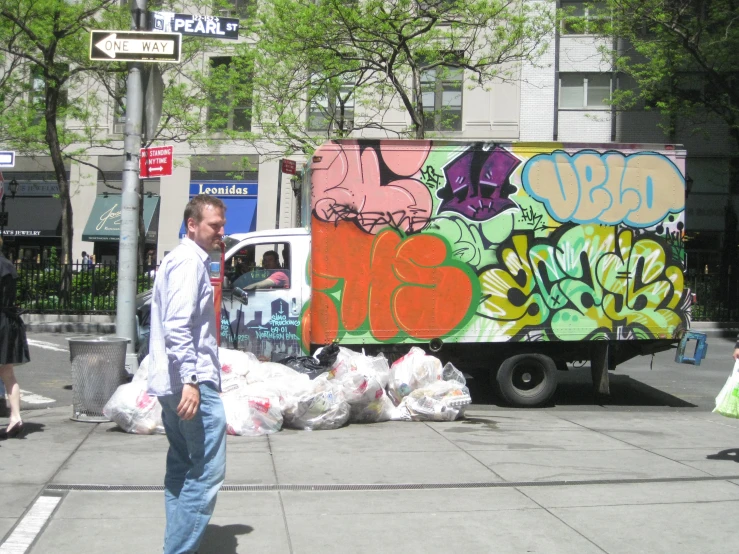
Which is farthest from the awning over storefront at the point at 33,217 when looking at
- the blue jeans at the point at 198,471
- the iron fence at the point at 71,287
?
the blue jeans at the point at 198,471

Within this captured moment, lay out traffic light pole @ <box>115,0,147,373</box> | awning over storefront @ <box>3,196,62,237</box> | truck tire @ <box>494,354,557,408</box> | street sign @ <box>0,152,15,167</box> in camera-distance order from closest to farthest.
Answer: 1. traffic light pole @ <box>115,0,147,373</box>
2. truck tire @ <box>494,354,557,408</box>
3. street sign @ <box>0,152,15,167</box>
4. awning over storefront @ <box>3,196,62,237</box>

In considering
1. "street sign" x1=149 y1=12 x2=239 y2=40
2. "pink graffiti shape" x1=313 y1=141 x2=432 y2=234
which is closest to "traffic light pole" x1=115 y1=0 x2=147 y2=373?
"street sign" x1=149 y1=12 x2=239 y2=40

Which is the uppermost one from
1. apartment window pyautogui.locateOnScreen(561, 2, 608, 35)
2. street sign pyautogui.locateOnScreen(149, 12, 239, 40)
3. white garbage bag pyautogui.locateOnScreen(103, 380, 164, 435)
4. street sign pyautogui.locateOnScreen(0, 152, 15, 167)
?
apartment window pyautogui.locateOnScreen(561, 2, 608, 35)

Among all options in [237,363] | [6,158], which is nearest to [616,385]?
[237,363]

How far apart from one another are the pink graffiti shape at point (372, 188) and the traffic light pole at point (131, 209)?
2.10 metres

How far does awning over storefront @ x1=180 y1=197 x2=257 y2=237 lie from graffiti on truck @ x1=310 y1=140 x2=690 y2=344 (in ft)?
69.2

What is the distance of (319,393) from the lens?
8.33 meters

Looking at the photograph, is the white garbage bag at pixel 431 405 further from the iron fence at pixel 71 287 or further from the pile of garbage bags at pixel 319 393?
the iron fence at pixel 71 287

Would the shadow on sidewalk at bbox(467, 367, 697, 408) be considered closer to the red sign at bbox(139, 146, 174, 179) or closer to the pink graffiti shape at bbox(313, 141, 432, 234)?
the pink graffiti shape at bbox(313, 141, 432, 234)

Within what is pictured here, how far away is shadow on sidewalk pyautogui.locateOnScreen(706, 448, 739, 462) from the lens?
23.9 ft

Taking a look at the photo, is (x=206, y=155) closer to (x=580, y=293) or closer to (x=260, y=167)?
(x=260, y=167)

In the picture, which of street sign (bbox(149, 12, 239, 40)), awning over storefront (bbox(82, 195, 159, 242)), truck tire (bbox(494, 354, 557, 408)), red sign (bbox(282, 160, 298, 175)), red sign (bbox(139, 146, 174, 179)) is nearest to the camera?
street sign (bbox(149, 12, 239, 40))

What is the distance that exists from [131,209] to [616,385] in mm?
7308

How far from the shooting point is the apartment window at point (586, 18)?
2481cm
